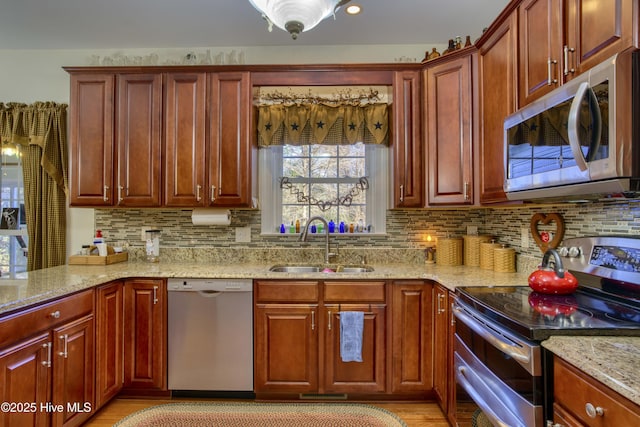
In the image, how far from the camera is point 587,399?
3.08 ft

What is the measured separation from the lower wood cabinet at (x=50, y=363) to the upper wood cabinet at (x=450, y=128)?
92.0 inches

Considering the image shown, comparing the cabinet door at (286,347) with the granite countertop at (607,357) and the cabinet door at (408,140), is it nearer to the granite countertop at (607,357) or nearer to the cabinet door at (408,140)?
the cabinet door at (408,140)

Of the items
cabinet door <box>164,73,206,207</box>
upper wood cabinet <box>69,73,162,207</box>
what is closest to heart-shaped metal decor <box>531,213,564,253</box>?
cabinet door <box>164,73,206,207</box>

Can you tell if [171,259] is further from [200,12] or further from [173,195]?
[200,12]

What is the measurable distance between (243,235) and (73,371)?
143cm

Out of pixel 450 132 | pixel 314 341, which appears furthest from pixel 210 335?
pixel 450 132

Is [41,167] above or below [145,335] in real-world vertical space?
above

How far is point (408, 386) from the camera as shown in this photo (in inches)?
90.8

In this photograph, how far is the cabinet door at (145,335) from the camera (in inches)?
92.3

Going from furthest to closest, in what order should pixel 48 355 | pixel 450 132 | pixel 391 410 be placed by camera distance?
1. pixel 450 132
2. pixel 391 410
3. pixel 48 355

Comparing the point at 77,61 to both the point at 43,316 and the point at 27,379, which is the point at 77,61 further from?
the point at 27,379

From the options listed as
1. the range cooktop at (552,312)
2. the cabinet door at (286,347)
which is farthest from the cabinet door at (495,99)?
the cabinet door at (286,347)

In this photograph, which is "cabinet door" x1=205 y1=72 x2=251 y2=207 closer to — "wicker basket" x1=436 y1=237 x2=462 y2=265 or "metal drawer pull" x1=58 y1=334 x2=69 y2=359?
"metal drawer pull" x1=58 y1=334 x2=69 y2=359

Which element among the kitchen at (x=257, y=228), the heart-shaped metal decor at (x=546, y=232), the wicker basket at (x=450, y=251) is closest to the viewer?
the heart-shaped metal decor at (x=546, y=232)
